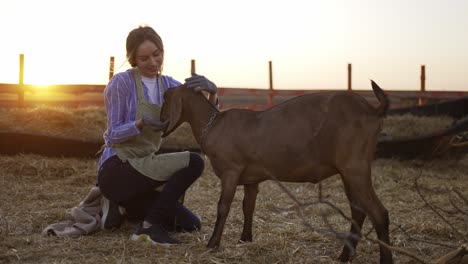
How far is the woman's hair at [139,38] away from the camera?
14.0 feet

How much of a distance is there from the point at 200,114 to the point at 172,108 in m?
0.21

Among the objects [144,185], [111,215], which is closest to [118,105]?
[144,185]

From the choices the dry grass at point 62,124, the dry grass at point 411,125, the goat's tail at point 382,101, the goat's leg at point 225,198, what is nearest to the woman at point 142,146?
the goat's leg at point 225,198

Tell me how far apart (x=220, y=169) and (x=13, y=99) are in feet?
31.9

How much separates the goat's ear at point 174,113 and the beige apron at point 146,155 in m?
0.26

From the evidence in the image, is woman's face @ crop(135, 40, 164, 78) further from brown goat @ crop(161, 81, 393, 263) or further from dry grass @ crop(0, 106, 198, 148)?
dry grass @ crop(0, 106, 198, 148)

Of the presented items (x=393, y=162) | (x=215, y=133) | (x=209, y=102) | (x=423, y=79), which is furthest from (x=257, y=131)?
(x=423, y=79)

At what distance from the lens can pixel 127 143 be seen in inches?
174

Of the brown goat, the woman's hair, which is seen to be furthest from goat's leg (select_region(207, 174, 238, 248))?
the woman's hair

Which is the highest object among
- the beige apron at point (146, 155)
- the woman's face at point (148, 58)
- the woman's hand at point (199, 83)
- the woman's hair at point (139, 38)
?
the woman's hair at point (139, 38)

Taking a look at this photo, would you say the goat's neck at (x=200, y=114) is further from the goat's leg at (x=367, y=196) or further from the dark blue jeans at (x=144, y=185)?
the goat's leg at (x=367, y=196)

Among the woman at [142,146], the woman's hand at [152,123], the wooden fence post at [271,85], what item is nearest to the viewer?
the woman's hand at [152,123]

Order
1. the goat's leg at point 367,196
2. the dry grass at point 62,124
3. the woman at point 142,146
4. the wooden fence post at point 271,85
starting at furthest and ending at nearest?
the wooden fence post at point 271,85 < the dry grass at point 62,124 < the woman at point 142,146 < the goat's leg at point 367,196

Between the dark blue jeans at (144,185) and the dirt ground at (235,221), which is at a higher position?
the dark blue jeans at (144,185)
